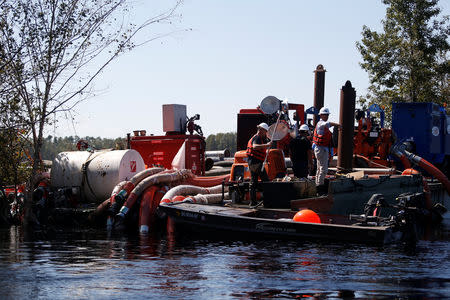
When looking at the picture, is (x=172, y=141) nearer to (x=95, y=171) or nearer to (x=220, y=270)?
(x=95, y=171)

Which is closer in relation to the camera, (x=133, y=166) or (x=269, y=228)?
(x=269, y=228)

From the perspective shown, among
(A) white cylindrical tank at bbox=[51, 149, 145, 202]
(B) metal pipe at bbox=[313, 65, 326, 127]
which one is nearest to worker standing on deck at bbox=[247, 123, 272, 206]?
(A) white cylindrical tank at bbox=[51, 149, 145, 202]

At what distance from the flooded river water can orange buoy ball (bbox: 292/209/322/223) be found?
25.3 inches

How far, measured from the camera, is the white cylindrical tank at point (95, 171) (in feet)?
78.7

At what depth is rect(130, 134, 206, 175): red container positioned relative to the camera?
86.5ft

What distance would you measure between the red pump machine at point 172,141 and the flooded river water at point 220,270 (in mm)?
8388

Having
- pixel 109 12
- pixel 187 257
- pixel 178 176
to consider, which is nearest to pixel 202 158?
pixel 178 176

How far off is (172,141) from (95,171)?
367 centimetres

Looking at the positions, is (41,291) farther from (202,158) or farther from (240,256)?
(202,158)

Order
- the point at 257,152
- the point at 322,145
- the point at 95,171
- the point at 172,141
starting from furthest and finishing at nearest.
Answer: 1. the point at 172,141
2. the point at 95,171
3. the point at 257,152
4. the point at 322,145

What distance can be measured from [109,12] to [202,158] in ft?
23.4

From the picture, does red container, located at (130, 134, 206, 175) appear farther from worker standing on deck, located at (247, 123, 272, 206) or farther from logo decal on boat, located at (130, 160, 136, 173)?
worker standing on deck, located at (247, 123, 272, 206)

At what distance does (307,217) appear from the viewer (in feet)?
56.6

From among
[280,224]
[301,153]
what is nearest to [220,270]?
[280,224]
